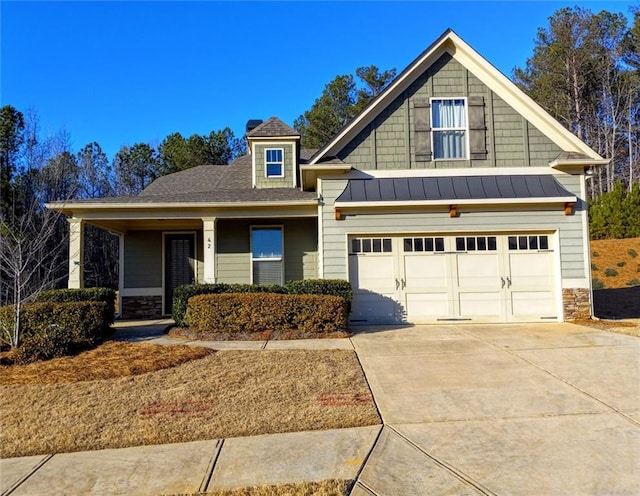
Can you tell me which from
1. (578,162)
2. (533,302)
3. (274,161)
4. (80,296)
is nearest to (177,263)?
(80,296)

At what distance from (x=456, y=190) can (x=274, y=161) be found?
564 cm

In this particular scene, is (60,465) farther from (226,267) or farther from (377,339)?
(226,267)

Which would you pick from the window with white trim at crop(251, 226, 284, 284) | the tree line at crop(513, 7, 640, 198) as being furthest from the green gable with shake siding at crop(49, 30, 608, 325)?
the tree line at crop(513, 7, 640, 198)

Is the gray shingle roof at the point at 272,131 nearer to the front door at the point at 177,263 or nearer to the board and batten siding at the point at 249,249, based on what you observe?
the board and batten siding at the point at 249,249

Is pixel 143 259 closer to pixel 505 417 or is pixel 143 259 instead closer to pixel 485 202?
pixel 485 202

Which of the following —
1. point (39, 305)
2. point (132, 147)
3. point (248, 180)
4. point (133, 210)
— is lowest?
point (39, 305)

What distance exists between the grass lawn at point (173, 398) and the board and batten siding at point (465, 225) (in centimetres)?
361

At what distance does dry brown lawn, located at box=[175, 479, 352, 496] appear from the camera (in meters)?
2.96

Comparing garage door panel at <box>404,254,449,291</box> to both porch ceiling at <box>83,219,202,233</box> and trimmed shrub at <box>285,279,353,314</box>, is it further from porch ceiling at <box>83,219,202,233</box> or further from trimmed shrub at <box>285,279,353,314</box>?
porch ceiling at <box>83,219,202,233</box>

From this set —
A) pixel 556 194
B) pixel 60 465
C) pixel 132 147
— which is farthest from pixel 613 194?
pixel 132 147

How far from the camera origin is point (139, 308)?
12.8 meters

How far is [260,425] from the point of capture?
420cm

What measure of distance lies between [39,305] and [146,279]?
16.9 feet

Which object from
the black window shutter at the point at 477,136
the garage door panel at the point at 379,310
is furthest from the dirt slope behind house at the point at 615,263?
the garage door panel at the point at 379,310
